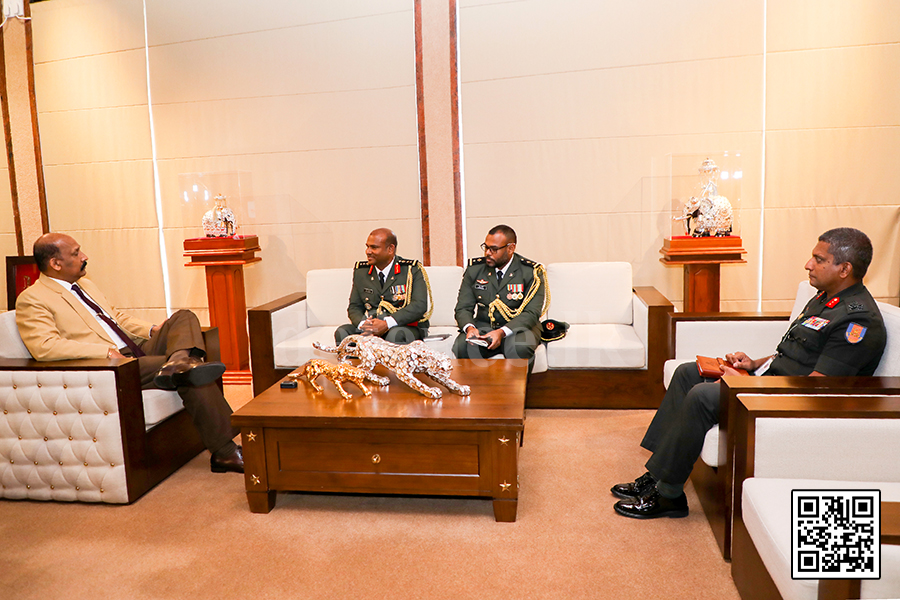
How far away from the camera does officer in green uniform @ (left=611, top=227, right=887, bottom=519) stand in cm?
Result: 210

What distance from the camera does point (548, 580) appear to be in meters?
1.95

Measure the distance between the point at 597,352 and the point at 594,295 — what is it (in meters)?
0.54

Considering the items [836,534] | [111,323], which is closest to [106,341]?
[111,323]

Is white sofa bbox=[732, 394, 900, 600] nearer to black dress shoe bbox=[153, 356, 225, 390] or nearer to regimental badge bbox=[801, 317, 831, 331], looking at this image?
regimental badge bbox=[801, 317, 831, 331]

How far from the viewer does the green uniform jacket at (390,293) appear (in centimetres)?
381

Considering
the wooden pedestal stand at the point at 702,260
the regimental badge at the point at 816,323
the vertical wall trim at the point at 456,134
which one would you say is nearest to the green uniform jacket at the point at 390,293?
the vertical wall trim at the point at 456,134

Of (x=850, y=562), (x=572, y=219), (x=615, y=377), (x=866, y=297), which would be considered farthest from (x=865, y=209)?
(x=850, y=562)

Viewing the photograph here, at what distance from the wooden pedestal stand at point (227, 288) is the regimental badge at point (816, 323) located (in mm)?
3462

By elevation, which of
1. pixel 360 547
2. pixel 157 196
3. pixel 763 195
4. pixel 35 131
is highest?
pixel 35 131

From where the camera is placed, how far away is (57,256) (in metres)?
2.86

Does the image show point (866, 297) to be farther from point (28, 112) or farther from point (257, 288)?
point (28, 112)

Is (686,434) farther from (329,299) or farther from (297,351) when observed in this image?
(329,299)

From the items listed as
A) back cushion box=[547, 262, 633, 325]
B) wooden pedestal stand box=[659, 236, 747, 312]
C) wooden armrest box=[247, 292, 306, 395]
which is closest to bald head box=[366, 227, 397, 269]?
wooden armrest box=[247, 292, 306, 395]

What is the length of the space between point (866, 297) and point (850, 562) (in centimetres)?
120
